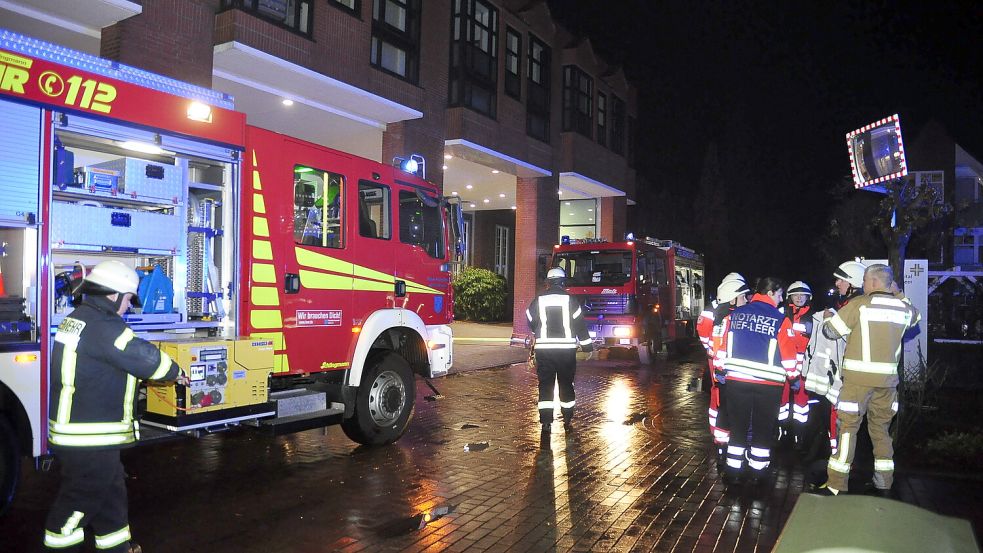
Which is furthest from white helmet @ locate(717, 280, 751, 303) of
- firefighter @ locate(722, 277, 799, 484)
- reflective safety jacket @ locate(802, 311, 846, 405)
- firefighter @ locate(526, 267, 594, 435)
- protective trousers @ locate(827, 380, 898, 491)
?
firefighter @ locate(526, 267, 594, 435)

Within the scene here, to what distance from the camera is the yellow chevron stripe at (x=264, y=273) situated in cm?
613

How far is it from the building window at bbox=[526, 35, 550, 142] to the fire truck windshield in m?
5.27

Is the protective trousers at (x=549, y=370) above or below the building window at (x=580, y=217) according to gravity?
below

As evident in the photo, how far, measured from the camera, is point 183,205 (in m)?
5.86

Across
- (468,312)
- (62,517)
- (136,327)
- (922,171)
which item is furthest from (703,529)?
(922,171)

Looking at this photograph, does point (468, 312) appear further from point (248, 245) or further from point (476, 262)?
point (248, 245)

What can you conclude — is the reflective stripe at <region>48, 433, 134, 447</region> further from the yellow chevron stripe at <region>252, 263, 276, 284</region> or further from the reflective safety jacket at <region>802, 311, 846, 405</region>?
the reflective safety jacket at <region>802, 311, 846, 405</region>

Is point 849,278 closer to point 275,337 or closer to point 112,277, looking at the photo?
point 275,337

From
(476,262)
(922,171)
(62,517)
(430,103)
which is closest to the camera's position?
(62,517)

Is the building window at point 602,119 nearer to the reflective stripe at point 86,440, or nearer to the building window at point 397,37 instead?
the building window at point 397,37

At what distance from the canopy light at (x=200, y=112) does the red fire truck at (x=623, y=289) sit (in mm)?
10378

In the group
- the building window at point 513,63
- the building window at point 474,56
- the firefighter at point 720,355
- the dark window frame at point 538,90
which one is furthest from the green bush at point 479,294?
the firefighter at point 720,355

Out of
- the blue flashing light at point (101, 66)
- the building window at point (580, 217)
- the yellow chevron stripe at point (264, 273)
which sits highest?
the building window at point (580, 217)

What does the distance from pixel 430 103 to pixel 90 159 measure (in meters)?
10.7
